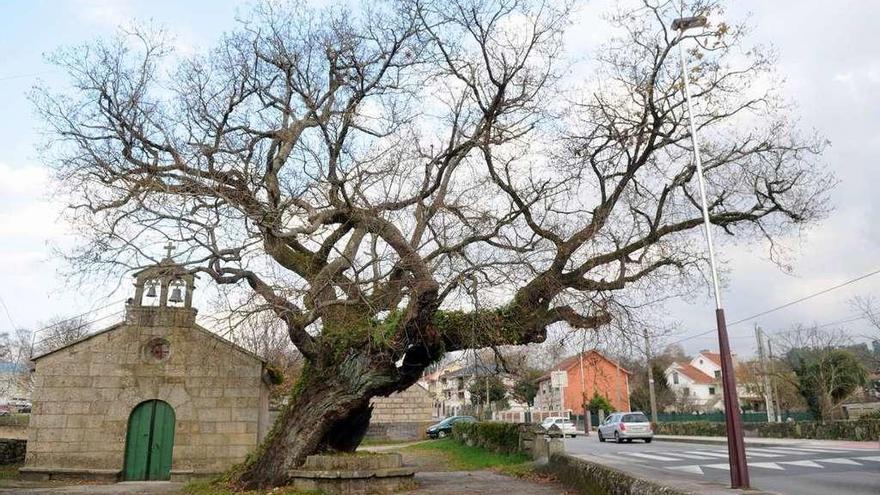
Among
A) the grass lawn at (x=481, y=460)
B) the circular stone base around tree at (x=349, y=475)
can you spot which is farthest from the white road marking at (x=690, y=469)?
the circular stone base around tree at (x=349, y=475)

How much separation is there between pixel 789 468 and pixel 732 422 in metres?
8.66

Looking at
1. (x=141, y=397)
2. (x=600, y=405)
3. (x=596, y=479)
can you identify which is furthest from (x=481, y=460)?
(x=600, y=405)

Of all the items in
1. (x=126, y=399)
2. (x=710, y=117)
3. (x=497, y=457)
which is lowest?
(x=497, y=457)

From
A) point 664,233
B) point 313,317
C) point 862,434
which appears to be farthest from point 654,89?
point 862,434

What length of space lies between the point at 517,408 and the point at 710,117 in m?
70.9

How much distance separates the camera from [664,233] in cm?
1482

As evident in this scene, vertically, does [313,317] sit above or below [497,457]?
above

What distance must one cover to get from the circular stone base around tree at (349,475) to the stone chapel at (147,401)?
5.75 meters

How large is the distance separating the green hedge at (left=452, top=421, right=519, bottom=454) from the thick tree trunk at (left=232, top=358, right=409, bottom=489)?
8125 mm

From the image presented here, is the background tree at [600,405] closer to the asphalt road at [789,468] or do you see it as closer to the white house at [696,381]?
the white house at [696,381]

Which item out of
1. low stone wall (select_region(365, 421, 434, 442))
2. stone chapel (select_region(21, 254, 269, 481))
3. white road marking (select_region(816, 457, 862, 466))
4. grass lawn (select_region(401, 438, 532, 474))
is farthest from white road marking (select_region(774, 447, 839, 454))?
low stone wall (select_region(365, 421, 434, 442))

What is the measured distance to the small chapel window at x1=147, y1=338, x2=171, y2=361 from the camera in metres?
19.2

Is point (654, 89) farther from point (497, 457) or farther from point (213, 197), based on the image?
point (497, 457)

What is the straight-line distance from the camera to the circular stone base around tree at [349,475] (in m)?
13.5
